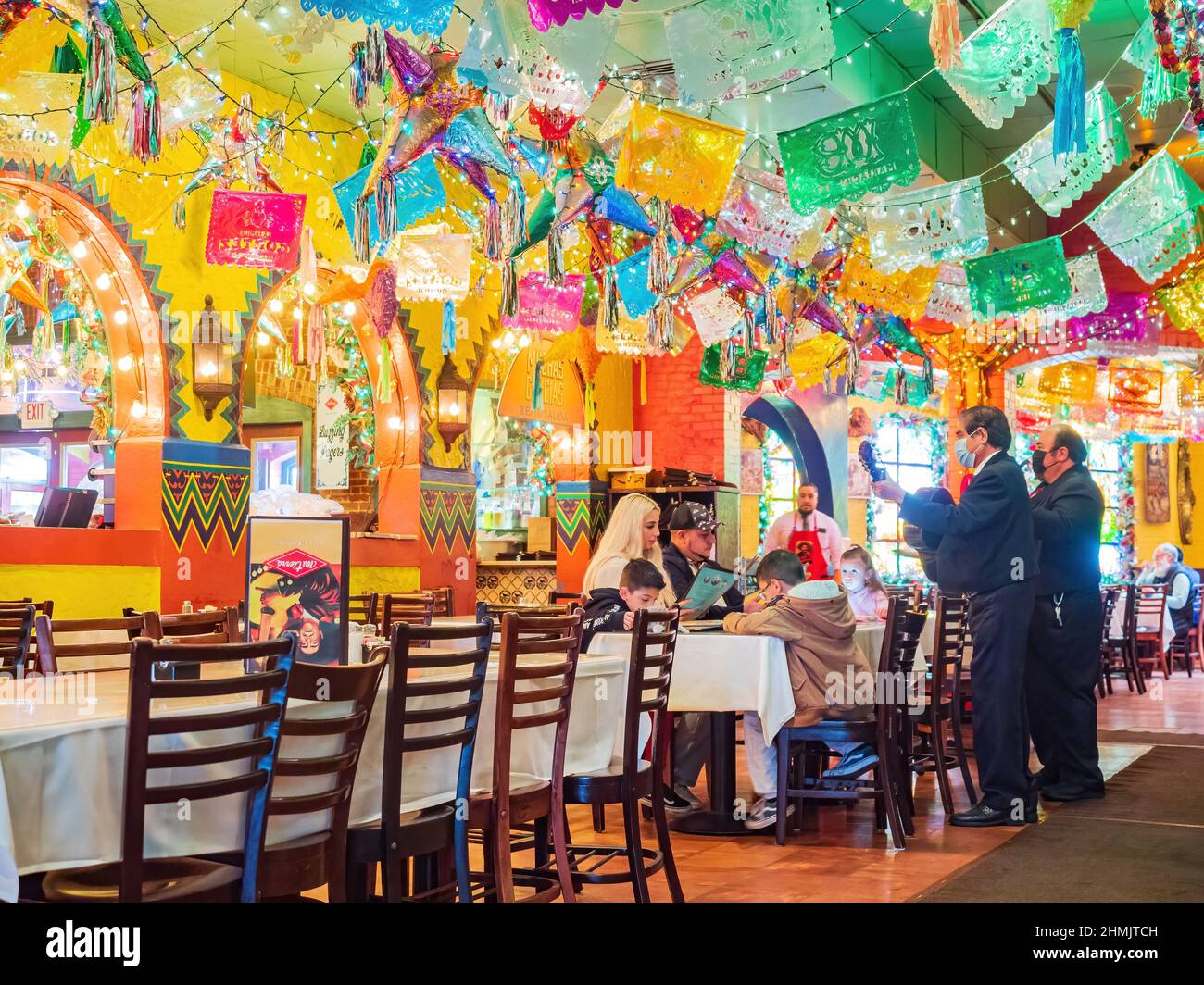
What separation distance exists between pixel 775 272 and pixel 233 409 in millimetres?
3887

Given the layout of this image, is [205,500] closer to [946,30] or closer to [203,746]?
A: [946,30]

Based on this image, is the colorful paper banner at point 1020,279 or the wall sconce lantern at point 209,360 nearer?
the wall sconce lantern at point 209,360

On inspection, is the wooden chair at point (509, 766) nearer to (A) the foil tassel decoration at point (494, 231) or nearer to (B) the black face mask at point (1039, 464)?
(A) the foil tassel decoration at point (494, 231)

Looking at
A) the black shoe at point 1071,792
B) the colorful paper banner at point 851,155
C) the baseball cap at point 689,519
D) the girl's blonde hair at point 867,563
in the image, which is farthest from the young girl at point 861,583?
the colorful paper banner at point 851,155

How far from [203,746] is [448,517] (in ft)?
27.9

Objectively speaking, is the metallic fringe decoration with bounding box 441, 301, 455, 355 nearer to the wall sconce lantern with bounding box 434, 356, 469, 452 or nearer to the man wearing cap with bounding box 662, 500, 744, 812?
the wall sconce lantern with bounding box 434, 356, 469, 452

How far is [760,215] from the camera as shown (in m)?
8.06

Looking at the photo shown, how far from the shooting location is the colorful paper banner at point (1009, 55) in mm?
5898

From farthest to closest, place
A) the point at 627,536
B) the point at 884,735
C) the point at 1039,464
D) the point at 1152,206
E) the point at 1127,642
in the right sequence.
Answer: the point at 1127,642 → the point at 1152,206 → the point at 1039,464 → the point at 627,536 → the point at 884,735

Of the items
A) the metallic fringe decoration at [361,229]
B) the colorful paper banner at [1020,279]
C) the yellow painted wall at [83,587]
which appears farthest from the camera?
the colorful paper banner at [1020,279]

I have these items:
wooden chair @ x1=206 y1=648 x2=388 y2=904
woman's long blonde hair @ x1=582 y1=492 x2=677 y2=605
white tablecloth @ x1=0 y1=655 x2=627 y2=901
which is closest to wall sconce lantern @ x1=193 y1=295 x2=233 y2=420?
woman's long blonde hair @ x1=582 y1=492 x2=677 y2=605

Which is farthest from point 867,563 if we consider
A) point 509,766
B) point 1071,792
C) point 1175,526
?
point 1175,526

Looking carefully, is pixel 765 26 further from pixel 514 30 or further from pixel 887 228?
pixel 887 228

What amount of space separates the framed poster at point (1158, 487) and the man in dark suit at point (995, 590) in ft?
52.4
